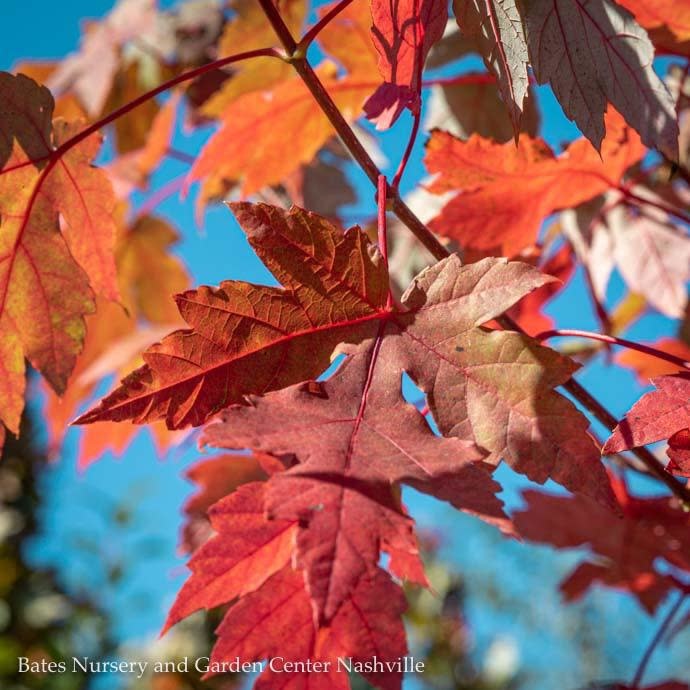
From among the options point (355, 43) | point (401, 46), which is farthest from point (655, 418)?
point (355, 43)

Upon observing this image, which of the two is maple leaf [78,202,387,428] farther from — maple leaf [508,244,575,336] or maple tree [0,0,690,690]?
maple leaf [508,244,575,336]

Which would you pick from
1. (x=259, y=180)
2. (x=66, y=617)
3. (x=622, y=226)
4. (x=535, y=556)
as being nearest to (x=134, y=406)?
(x=259, y=180)

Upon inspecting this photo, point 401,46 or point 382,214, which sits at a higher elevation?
point 401,46

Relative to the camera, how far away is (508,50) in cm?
53

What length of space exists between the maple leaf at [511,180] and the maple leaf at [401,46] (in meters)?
0.13

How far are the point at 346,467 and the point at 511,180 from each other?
1.40 feet

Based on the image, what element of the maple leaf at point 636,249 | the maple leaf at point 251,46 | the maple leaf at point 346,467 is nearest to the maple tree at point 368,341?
the maple leaf at point 346,467

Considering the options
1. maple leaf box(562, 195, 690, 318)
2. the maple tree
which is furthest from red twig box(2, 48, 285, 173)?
maple leaf box(562, 195, 690, 318)

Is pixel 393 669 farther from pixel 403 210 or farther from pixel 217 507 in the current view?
pixel 403 210

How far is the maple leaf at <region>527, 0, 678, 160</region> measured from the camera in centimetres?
52

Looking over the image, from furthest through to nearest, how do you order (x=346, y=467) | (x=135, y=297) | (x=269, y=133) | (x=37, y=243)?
(x=135, y=297) < (x=269, y=133) < (x=37, y=243) < (x=346, y=467)

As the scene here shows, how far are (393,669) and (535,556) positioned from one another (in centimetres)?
735

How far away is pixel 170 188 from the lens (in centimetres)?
142

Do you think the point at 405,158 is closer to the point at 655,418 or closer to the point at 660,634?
the point at 655,418
